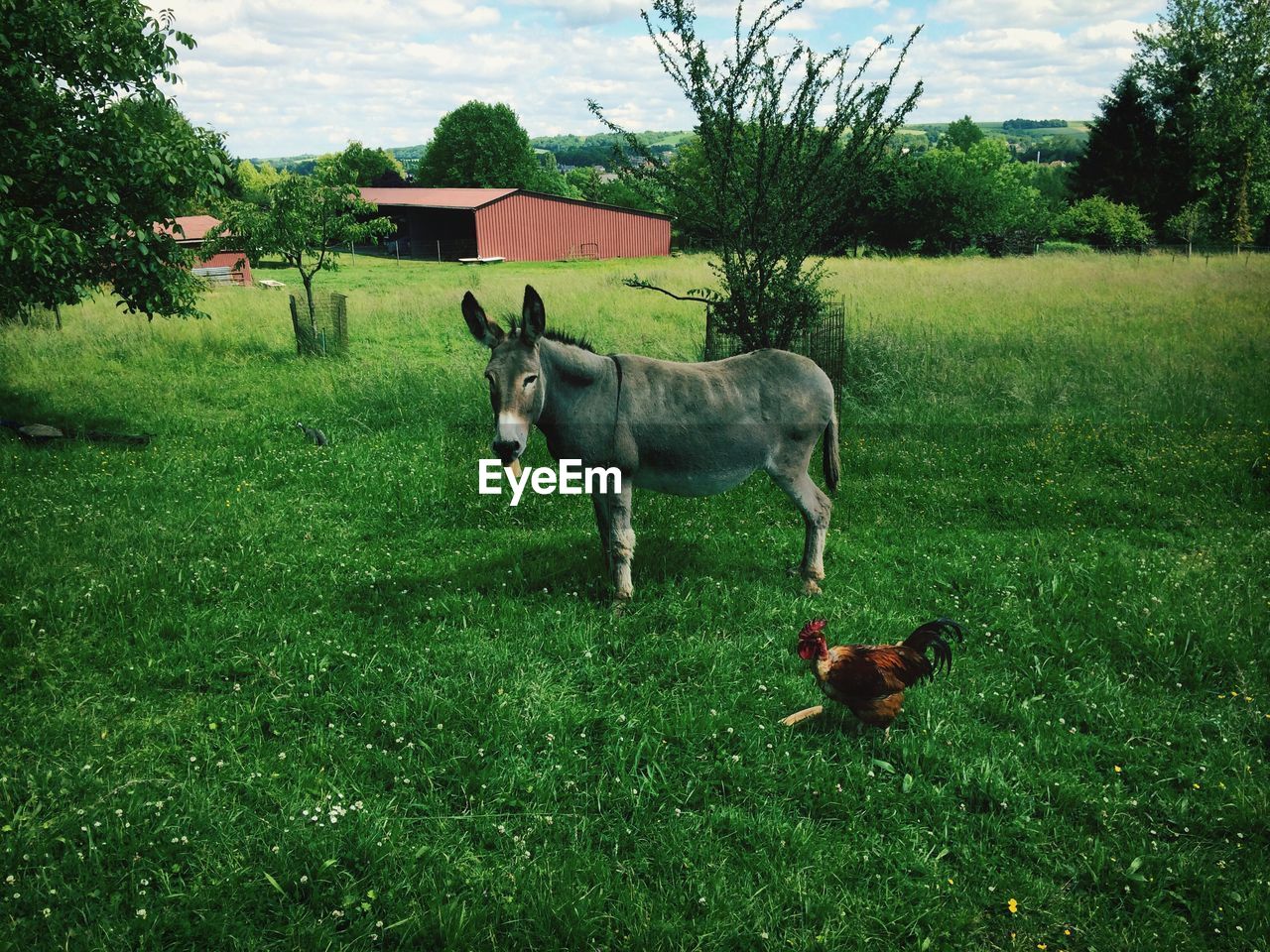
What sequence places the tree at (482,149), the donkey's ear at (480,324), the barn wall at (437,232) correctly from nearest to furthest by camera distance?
1. the donkey's ear at (480,324)
2. the barn wall at (437,232)
3. the tree at (482,149)

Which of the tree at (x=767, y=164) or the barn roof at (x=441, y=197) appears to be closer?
the tree at (x=767, y=164)

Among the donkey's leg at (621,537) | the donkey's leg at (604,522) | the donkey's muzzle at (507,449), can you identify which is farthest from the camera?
the donkey's leg at (604,522)

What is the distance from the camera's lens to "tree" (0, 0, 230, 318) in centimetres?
1020

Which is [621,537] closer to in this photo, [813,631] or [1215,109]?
[813,631]

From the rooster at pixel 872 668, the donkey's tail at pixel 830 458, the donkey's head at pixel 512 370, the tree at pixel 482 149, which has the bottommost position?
the rooster at pixel 872 668

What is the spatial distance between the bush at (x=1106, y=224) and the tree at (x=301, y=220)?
37.1 meters

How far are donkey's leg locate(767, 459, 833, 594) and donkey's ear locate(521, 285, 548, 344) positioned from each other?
2405mm

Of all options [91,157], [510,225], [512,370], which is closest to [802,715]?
[512,370]

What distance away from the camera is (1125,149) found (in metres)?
43.5

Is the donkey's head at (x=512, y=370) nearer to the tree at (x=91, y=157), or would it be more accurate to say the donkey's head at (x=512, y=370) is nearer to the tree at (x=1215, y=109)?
the tree at (x=91, y=157)

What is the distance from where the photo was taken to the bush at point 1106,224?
40.1m

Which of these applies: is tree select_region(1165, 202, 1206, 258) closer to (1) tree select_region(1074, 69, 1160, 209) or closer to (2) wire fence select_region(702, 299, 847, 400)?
(1) tree select_region(1074, 69, 1160, 209)

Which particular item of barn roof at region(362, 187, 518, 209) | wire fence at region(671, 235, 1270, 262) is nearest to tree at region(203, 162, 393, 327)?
wire fence at region(671, 235, 1270, 262)

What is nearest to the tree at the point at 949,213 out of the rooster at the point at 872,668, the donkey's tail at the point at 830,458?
the donkey's tail at the point at 830,458
